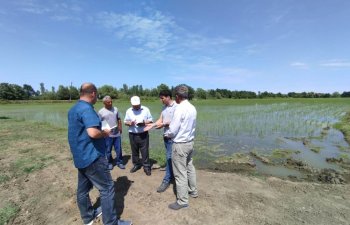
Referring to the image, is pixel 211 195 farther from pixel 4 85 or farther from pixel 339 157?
pixel 4 85

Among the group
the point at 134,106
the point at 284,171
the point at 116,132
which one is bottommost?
the point at 284,171

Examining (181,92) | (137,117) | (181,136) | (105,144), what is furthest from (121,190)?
(181,92)

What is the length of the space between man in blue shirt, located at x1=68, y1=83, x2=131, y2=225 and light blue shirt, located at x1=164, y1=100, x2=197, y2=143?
3.96 ft

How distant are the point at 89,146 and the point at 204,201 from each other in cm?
255

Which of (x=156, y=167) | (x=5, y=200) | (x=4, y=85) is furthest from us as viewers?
(x=4, y=85)

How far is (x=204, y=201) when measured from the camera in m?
4.59

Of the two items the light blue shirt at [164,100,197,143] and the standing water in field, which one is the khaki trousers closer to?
the light blue shirt at [164,100,197,143]

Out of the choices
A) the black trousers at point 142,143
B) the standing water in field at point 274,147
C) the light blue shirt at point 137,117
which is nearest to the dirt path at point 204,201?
the black trousers at point 142,143

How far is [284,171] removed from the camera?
756 centimetres

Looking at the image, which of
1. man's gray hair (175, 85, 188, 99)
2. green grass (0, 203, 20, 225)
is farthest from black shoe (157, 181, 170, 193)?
green grass (0, 203, 20, 225)

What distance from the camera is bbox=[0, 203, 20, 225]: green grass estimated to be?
4.12 metres

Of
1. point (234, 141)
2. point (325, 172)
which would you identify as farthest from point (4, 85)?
point (325, 172)

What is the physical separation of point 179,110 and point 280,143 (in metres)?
9.15

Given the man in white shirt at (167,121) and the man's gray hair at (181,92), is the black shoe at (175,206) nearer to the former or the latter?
the man in white shirt at (167,121)
